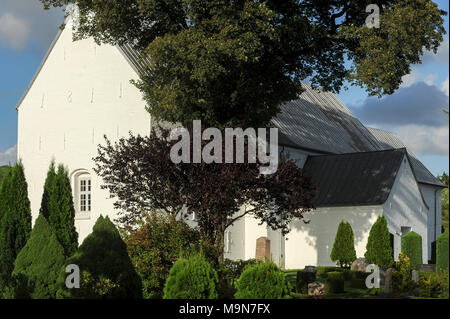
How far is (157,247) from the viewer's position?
14.4m

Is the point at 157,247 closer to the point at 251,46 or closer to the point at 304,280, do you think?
the point at 304,280

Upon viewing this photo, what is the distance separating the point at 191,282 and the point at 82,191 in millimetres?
14680

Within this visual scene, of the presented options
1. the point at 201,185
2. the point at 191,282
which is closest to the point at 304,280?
the point at 201,185

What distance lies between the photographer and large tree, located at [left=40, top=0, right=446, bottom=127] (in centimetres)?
1780

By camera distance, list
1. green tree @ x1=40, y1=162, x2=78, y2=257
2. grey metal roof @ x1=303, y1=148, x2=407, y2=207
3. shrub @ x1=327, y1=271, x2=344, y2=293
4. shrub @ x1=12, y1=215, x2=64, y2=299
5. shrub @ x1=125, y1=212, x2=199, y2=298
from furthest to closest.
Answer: grey metal roof @ x1=303, y1=148, x2=407, y2=207
green tree @ x1=40, y1=162, x2=78, y2=257
shrub @ x1=327, y1=271, x2=344, y2=293
shrub @ x1=125, y1=212, x2=199, y2=298
shrub @ x1=12, y1=215, x2=64, y2=299

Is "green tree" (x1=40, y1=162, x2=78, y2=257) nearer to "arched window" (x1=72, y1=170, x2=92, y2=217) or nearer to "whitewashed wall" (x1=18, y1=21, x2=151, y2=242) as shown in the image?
"whitewashed wall" (x1=18, y1=21, x2=151, y2=242)

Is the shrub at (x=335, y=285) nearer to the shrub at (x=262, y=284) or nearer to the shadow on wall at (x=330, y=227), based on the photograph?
the shrub at (x=262, y=284)

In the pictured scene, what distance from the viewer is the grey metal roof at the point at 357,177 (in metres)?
27.1

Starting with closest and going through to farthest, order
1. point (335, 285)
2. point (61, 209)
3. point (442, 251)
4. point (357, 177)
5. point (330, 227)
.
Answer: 1. point (442, 251)
2. point (335, 285)
3. point (61, 209)
4. point (330, 227)
5. point (357, 177)

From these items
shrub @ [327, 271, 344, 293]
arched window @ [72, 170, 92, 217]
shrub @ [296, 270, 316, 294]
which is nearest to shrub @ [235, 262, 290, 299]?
shrub @ [296, 270, 316, 294]

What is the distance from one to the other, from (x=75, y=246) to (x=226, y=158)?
22.7 ft

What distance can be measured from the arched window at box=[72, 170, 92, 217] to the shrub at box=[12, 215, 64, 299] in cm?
1032
